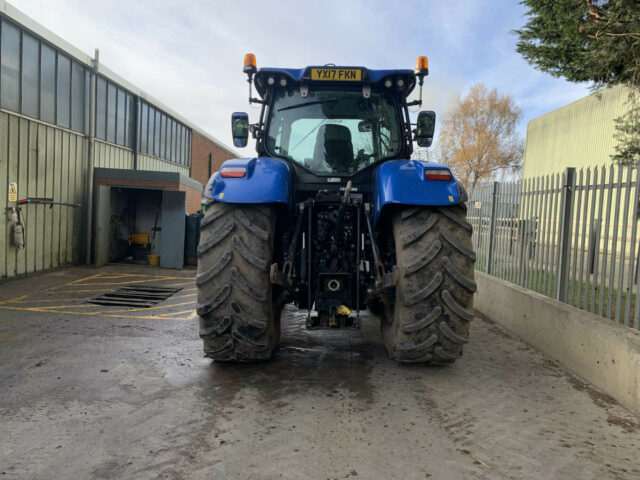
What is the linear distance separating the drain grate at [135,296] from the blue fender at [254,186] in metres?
4.44

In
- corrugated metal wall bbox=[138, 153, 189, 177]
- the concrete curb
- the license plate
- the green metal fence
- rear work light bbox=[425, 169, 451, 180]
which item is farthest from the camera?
corrugated metal wall bbox=[138, 153, 189, 177]

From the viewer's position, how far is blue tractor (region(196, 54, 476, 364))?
12.3 ft

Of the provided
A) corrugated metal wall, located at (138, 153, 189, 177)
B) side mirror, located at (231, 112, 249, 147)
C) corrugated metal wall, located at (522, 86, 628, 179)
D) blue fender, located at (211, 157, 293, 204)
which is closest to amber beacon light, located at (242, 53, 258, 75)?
side mirror, located at (231, 112, 249, 147)

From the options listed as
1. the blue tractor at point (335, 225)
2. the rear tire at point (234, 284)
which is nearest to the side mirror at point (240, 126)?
the blue tractor at point (335, 225)

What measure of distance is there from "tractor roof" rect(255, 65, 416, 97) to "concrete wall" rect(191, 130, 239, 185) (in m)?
20.3

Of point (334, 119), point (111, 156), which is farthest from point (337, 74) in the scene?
point (111, 156)

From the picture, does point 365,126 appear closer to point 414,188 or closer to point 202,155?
point 414,188

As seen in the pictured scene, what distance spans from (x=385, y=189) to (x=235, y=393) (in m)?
2.05

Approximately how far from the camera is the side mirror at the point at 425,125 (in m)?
4.99

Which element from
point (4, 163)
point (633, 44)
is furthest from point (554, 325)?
point (4, 163)

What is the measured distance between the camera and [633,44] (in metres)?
5.86

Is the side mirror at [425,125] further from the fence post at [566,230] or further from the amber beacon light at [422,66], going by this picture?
the fence post at [566,230]

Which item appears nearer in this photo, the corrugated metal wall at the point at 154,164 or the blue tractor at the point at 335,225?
the blue tractor at the point at 335,225

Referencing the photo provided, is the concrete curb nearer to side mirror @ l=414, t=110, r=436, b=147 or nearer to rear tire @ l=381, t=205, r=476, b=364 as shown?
rear tire @ l=381, t=205, r=476, b=364
